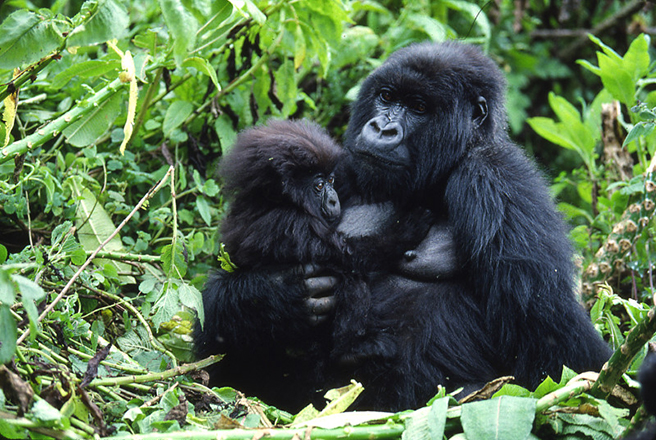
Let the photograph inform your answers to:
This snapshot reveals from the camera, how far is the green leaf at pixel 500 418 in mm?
1746

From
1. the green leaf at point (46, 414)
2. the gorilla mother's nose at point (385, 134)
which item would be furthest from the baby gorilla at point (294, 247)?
the green leaf at point (46, 414)

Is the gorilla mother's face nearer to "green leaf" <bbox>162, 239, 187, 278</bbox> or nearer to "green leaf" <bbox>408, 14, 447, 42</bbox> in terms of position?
"green leaf" <bbox>162, 239, 187, 278</bbox>

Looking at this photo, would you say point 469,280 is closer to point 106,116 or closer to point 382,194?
point 382,194

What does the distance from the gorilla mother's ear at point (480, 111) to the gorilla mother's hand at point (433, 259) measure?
0.48m

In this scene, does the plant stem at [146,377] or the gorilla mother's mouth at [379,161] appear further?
the gorilla mother's mouth at [379,161]

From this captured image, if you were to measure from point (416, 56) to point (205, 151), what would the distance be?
140 cm

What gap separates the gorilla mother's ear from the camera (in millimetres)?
2783

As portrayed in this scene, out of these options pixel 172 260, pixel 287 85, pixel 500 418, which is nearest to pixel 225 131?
pixel 287 85

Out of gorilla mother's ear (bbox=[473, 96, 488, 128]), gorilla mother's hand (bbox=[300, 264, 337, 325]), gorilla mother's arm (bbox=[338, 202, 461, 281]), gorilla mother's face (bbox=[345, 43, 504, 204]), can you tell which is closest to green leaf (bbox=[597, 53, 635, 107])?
gorilla mother's face (bbox=[345, 43, 504, 204])

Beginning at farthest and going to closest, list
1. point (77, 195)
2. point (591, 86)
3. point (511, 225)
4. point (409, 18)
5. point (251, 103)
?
point (591, 86), point (409, 18), point (251, 103), point (77, 195), point (511, 225)

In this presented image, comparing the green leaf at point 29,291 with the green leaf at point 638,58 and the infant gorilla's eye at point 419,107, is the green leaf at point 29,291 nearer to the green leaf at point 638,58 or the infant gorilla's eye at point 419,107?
the infant gorilla's eye at point 419,107

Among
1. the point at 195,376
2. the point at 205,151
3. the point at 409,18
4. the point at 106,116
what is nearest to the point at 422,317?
the point at 195,376

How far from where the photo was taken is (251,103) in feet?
11.8

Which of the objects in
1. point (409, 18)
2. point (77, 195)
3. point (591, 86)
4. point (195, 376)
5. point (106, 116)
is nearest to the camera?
point (195, 376)
